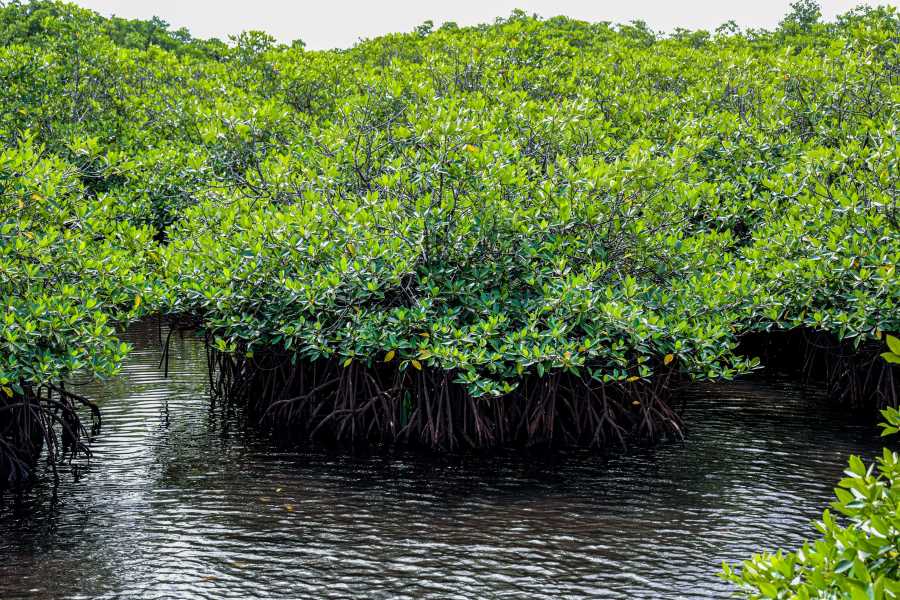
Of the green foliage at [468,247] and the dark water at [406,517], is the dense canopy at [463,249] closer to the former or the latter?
the green foliage at [468,247]

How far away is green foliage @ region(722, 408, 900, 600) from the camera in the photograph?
3553mm

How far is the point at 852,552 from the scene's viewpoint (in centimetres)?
363

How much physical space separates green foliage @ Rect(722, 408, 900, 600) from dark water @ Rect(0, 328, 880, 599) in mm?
4168

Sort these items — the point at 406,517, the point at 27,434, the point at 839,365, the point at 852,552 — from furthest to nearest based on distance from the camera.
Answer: the point at 839,365 < the point at 27,434 < the point at 406,517 < the point at 852,552

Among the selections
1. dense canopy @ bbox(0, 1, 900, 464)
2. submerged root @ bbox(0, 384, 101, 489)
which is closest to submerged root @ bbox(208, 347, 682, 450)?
dense canopy @ bbox(0, 1, 900, 464)

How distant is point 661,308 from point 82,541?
7.72 m

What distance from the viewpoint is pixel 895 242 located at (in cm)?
1251

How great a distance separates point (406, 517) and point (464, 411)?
2.78m

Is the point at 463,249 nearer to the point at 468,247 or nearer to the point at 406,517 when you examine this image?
the point at 468,247

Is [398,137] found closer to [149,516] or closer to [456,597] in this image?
[149,516]

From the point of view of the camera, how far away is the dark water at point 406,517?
823cm

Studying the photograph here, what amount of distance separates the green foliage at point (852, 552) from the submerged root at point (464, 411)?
8.18 metres

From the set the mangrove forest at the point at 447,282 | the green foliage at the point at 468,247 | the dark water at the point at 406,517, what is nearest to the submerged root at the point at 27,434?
the mangrove forest at the point at 447,282

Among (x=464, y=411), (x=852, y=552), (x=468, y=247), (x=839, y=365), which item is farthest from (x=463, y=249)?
(x=852, y=552)
